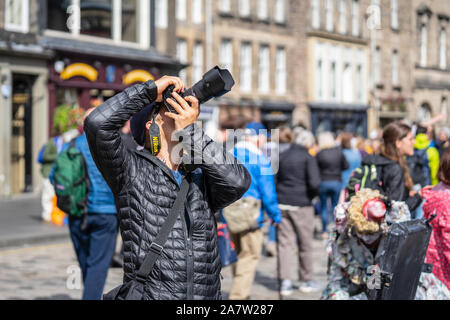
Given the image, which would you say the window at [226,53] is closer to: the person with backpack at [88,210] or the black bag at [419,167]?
the black bag at [419,167]

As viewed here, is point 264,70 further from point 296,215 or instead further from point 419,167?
point 296,215

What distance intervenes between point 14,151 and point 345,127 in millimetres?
21524

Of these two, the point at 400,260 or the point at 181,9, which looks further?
the point at 181,9

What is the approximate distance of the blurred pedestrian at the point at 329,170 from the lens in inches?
498

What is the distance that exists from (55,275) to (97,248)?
2.97m

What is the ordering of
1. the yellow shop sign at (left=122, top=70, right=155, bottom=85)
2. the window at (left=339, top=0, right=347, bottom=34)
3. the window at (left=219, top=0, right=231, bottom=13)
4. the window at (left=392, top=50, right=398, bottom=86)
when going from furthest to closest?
the window at (left=392, top=50, right=398, bottom=86), the window at (left=339, top=0, right=347, bottom=34), the window at (left=219, top=0, right=231, bottom=13), the yellow shop sign at (left=122, top=70, right=155, bottom=85)

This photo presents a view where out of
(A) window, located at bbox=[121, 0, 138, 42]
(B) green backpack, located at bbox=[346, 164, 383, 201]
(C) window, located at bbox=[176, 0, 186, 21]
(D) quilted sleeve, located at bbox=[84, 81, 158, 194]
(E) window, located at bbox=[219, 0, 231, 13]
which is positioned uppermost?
(E) window, located at bbox=[219, 0, 231, 13]

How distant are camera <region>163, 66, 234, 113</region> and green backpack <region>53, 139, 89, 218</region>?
3347 mm

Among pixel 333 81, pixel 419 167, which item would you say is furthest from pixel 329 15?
pixel 419 167

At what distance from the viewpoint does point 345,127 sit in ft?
126

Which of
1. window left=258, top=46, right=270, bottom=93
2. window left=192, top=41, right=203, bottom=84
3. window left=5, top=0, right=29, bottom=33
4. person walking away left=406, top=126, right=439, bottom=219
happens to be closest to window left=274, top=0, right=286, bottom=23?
window left=258, top=46, right=270, bottom=93

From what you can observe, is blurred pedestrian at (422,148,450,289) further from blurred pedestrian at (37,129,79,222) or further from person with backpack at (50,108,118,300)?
blurred pedestrian at (37,129,79,222)

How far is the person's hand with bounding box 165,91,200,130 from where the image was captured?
128 inches

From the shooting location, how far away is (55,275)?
9141mm
